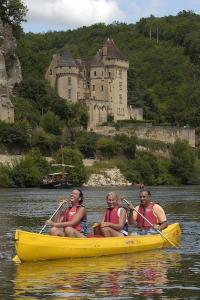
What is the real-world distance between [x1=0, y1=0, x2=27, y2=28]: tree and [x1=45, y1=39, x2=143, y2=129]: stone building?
896cm

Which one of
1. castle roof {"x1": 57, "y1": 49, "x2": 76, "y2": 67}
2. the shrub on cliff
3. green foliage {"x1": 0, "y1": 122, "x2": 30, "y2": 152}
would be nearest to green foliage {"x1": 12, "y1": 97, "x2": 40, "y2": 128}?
green foliage {"x1": 0, "y1": 122, "x2": 30, "y2": 152}

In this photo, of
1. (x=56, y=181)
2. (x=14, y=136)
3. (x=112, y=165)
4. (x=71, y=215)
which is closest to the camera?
(x=71, y=215)

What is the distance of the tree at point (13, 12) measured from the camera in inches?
4026

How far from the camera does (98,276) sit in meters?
17.4

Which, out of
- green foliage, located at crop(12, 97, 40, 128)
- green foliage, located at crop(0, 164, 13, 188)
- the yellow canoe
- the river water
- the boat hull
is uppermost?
green foliage, located at crop(12, 97, 40, 128)

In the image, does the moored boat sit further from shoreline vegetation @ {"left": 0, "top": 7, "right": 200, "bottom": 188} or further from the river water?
the river water

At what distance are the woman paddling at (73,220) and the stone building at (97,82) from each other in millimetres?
87501

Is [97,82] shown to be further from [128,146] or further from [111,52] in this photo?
[128,146]

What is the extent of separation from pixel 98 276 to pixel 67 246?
231cm

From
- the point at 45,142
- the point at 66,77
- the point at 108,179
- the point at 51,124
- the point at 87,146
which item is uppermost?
the point at 66,77

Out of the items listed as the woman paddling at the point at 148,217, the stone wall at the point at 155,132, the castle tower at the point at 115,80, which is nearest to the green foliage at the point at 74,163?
the stone wall at the point at 155,132

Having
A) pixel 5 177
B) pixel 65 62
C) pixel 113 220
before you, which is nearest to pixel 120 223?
pixel 113 220

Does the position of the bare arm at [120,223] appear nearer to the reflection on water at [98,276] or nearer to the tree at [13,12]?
the reflection on water at [98,276]

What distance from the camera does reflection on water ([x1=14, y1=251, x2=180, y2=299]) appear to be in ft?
50.9
